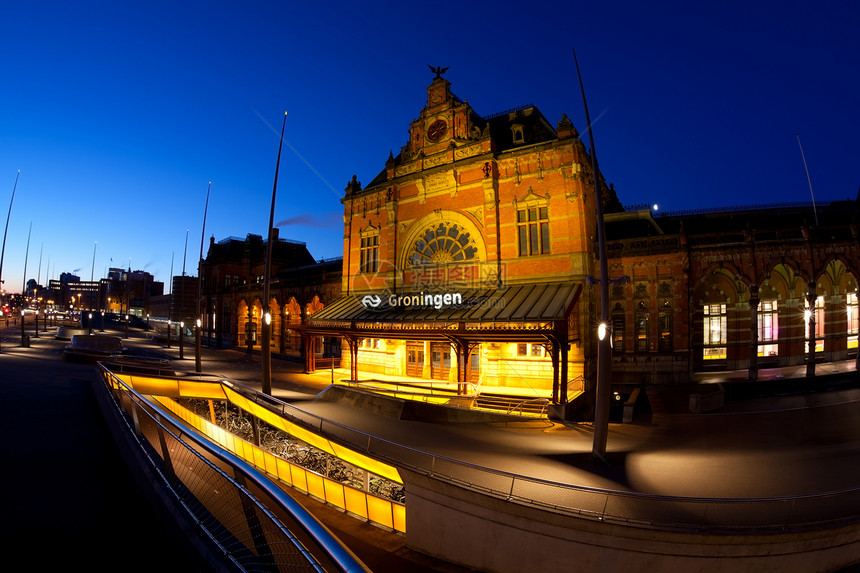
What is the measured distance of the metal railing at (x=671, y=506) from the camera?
755 cm

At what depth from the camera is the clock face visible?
2562cm

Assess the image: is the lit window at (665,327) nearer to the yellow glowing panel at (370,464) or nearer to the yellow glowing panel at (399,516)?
the yellow glowing panel at (370,464)

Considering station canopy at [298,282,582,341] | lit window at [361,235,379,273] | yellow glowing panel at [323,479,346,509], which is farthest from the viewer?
lit window at [361,235,379,273]

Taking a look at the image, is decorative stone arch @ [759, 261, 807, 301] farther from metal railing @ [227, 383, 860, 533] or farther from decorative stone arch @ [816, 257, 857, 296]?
metal railing @ [227, 383, 860, 533]

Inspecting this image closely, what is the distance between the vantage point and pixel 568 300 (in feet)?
63.7

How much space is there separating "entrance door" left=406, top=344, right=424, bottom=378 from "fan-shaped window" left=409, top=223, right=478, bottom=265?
18.1 feet

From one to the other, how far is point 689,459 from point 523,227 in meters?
14.3

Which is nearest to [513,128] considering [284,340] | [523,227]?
[523,227]

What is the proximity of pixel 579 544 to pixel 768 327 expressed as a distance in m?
25.4

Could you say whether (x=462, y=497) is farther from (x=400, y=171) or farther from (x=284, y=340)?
A: (x=284, y=340)

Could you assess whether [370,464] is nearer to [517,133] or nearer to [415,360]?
[415,360]

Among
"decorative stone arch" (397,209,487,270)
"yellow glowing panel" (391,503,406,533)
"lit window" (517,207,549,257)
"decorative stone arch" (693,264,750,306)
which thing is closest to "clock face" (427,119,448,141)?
"decorative stone arch" (397,209,487,270)

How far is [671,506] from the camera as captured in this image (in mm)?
8359

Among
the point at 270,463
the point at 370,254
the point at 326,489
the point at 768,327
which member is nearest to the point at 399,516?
the point at 326,489
